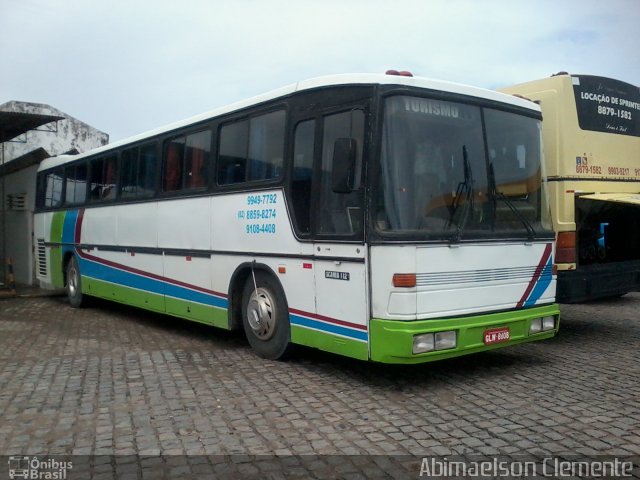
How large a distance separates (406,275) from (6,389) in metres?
4.03

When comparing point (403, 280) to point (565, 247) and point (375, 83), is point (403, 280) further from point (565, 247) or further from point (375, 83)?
point (565, 247)

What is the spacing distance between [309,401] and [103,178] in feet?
24.3

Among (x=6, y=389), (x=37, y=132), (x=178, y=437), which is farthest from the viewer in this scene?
(x=37, y=132)

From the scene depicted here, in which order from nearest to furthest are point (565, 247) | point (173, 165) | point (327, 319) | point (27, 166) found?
point (327, 319)
point (565, 247)
point (173, 165)
point (27, 166)

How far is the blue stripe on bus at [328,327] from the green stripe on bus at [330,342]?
4 cm

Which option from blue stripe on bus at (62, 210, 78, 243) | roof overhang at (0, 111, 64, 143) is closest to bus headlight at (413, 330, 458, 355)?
blue stripe on bus at (62, 210, 78, 243)

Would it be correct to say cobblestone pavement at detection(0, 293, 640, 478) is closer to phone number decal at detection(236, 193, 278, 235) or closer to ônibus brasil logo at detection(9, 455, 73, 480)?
ônibus brasil logo at detection(9, 455, 73, 480)

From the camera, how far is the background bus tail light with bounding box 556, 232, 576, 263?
7.63m

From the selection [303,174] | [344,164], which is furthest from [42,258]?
[344,164]

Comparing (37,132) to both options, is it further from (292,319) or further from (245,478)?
(245,478)

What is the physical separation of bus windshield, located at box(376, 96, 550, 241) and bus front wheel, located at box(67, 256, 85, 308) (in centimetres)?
881

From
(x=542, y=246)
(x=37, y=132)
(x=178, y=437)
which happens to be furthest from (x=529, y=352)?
(x=37, y=132)

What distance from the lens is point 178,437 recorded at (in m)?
4.73

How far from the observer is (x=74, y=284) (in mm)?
12906
